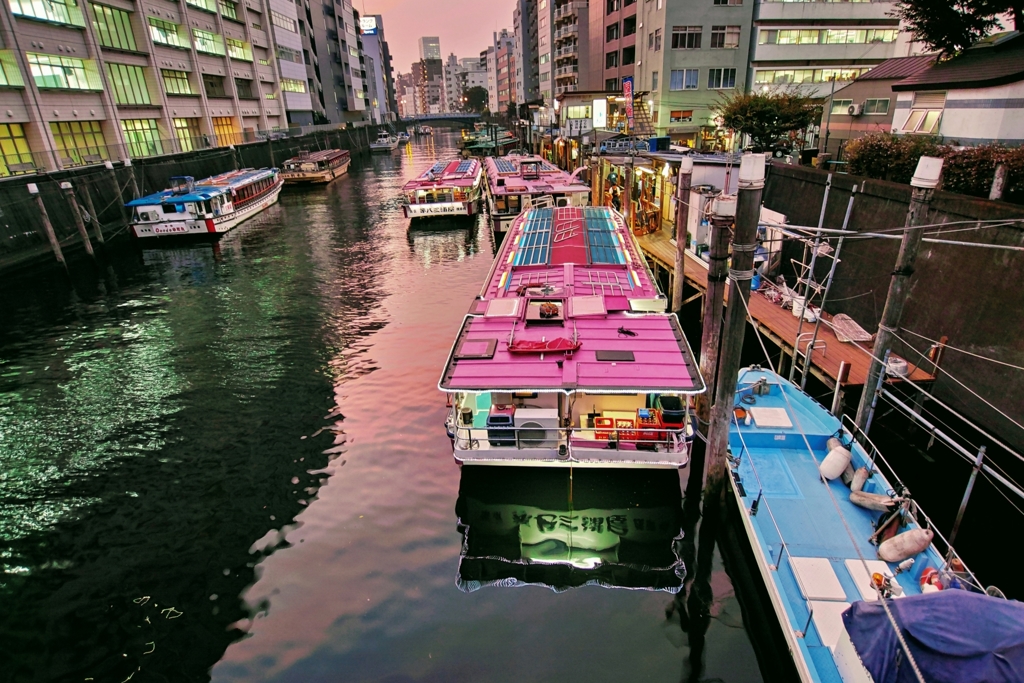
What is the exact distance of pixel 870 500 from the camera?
38.8ft

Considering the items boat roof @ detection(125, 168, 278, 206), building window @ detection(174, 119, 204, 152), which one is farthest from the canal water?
building window @ detection(174, 119, 204, 152)

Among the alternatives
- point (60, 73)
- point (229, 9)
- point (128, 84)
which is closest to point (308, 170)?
point (128, 84)

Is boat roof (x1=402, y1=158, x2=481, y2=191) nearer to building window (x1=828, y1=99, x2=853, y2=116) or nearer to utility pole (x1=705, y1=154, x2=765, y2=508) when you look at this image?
building window (x1=828, y1=99, x2=853, y2=116)

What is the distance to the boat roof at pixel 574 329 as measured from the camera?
44.0ft

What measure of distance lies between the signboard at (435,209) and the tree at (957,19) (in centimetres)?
3306

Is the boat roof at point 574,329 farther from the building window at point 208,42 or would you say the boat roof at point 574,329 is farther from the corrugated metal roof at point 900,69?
the building window at point 208,42

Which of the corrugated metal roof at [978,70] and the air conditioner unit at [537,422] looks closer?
the air conditioner unit at [537,422]

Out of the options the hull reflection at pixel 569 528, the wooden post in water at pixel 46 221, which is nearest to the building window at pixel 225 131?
the wooden post in water at pixel 46 221

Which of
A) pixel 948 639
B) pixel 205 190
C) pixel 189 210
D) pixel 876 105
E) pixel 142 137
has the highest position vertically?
pixel 142 137

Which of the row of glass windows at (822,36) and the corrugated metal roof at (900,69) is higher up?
the row of glass windows at (822,36)

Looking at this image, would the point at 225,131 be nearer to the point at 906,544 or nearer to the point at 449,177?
the point at 449,177

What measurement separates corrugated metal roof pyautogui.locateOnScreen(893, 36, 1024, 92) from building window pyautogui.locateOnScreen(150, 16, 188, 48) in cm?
7357

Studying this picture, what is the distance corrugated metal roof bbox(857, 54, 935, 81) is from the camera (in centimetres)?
3403

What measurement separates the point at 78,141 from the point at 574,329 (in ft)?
194
